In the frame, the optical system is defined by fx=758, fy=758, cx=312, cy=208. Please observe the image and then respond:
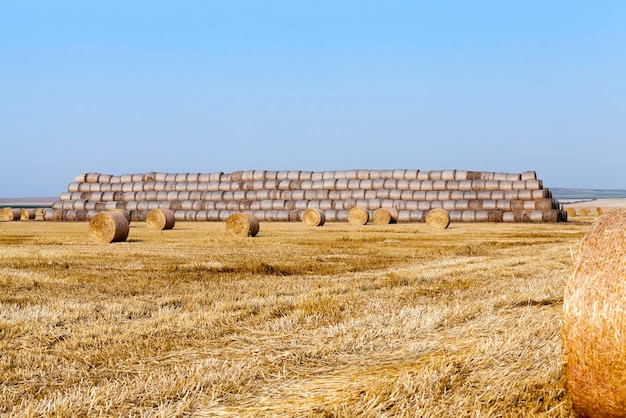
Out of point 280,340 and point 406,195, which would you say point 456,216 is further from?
point 280,340

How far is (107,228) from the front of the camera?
62.5 ft

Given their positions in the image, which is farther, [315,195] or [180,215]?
[180,215]

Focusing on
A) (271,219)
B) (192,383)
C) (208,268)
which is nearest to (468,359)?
(192,383)

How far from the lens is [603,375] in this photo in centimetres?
414

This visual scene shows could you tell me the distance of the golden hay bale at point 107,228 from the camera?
62.2ft

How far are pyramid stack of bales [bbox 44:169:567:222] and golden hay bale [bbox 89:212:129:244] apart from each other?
14130 millimetres

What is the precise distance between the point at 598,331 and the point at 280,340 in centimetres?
306

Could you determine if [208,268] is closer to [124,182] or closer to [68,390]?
[68,390]

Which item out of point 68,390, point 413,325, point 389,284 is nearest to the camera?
point 68,390

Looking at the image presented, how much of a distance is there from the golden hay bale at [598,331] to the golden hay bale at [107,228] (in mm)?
15843

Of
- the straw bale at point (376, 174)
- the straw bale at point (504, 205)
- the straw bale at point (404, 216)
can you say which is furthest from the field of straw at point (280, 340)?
the straw bale at point (376, 174)

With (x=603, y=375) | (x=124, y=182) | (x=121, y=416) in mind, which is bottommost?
(x=121, y=416)

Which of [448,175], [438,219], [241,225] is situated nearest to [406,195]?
[448,175]

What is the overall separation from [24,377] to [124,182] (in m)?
40.4
